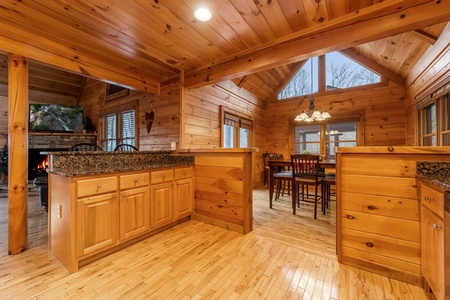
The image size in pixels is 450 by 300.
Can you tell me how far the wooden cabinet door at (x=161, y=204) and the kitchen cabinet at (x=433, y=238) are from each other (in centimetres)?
253

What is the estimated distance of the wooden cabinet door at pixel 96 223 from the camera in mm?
1779

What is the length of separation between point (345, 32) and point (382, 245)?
211 centimetres

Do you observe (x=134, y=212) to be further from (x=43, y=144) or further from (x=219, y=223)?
(x=43, y=144)

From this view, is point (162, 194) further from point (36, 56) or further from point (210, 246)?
point (36, 56)

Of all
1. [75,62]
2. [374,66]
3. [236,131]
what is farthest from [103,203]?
[374,66]

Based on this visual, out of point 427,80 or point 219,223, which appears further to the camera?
point 427,80

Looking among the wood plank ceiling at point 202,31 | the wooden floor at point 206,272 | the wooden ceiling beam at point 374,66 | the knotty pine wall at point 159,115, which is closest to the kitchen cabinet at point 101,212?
the wooden floor at point 206,272

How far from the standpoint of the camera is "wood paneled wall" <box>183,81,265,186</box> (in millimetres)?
3498

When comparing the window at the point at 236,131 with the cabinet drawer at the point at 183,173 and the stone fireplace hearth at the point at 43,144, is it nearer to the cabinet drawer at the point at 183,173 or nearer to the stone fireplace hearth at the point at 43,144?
the cabinet drawer at the point at 183,173

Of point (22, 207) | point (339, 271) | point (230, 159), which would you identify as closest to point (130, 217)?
point (22, 207)

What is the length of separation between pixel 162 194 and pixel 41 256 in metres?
1.30

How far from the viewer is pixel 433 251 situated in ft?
4.37

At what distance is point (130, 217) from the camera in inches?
85.7

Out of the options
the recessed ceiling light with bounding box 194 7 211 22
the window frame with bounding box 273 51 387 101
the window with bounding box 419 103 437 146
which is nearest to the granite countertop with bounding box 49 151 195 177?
the recessed ceiling light with bounding box 194 7 211 22
